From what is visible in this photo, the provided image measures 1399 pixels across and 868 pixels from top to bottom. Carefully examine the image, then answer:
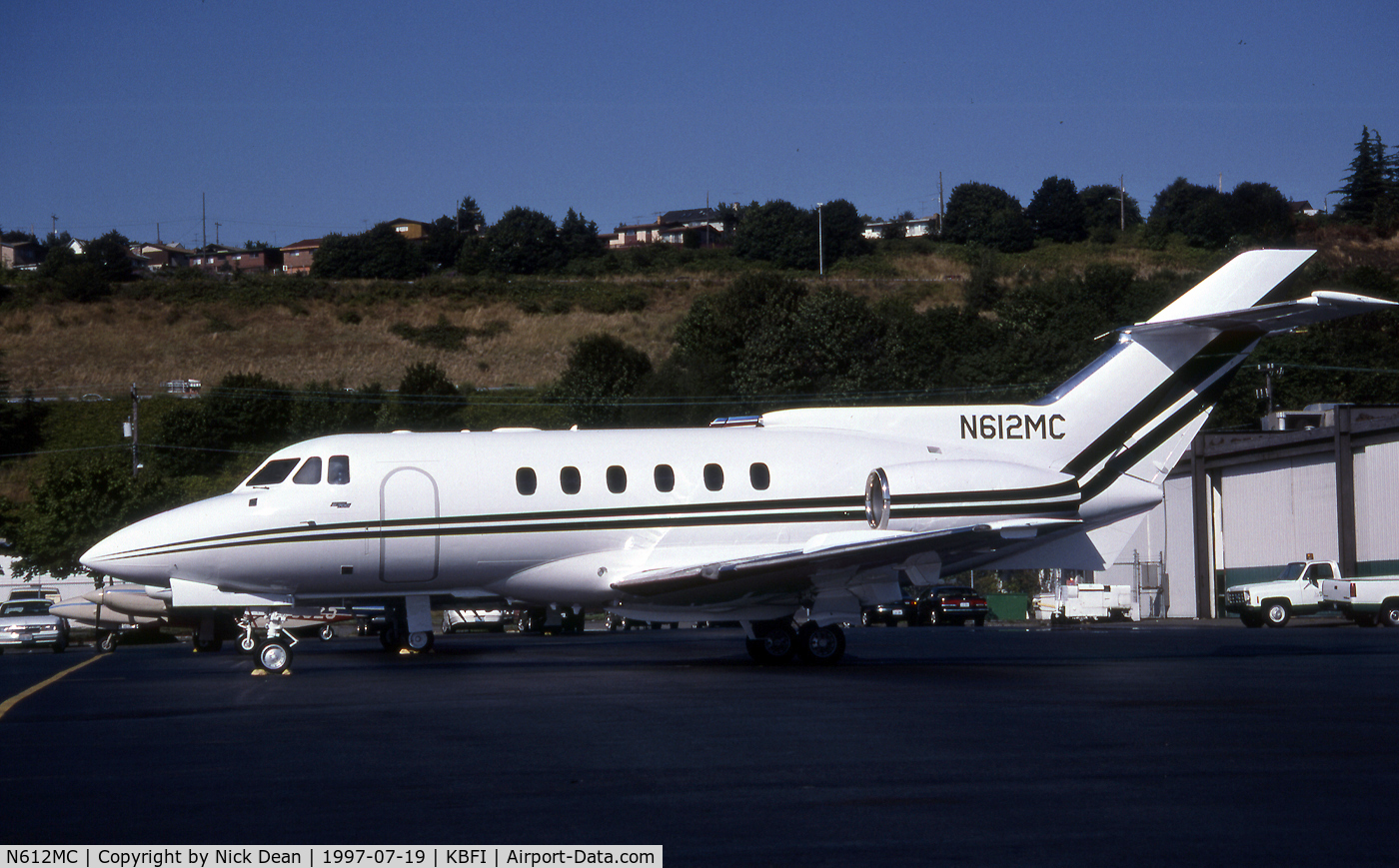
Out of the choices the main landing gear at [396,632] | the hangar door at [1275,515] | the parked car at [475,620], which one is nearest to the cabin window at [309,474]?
the main landing gear at [396,632]

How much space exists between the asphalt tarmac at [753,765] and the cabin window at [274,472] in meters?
3.06

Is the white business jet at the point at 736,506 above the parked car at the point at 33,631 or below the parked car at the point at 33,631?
above

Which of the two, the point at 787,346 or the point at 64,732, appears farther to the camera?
the point at 787,346

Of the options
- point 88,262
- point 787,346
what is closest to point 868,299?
point 787,346

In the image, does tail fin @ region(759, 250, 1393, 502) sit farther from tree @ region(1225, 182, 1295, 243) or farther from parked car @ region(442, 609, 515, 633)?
tree @ region(1225, 182, 1295, 243)

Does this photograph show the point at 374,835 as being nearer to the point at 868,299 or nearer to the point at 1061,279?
the point at 1061,279

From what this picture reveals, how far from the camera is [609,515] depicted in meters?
19.4

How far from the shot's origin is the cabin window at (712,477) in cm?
1983

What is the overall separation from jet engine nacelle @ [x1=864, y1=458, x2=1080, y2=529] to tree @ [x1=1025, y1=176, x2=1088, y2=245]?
108662 mm

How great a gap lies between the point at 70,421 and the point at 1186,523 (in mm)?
56199

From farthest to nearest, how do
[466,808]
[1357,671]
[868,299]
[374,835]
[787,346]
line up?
[868,299]
[787,346]
[1357,671]
[466,808]
[374,835]

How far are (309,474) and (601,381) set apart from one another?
174 ft

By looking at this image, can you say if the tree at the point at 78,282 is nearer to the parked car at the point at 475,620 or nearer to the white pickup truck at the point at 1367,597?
the parked car at the point at 475,620

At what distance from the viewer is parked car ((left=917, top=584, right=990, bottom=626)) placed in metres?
49.8
